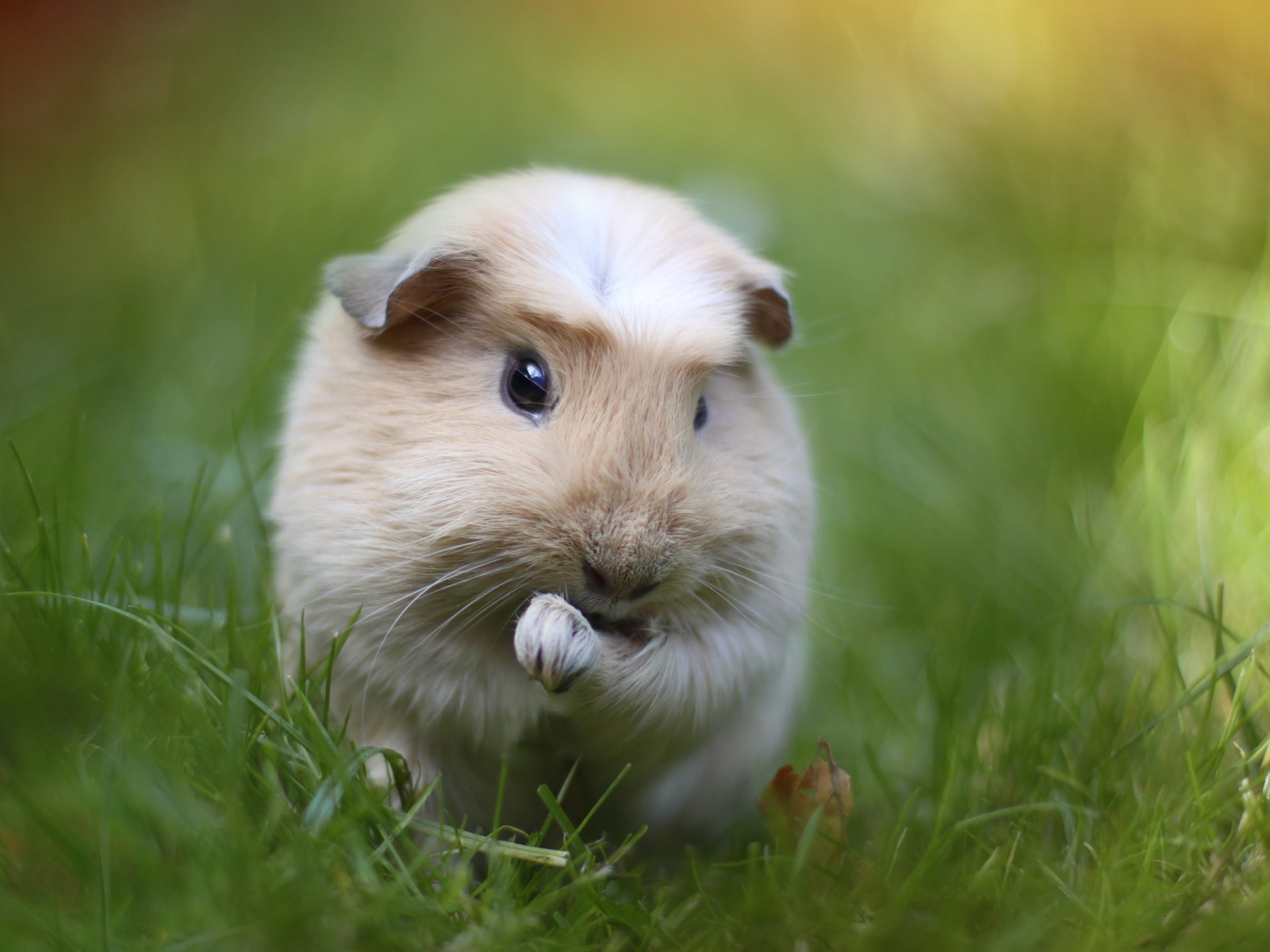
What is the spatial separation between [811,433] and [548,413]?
1.93 meters

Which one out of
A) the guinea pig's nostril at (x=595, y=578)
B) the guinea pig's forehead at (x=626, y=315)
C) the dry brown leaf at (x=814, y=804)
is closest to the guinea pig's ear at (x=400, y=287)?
the guinea pig's forehead at (x=626, y=315)

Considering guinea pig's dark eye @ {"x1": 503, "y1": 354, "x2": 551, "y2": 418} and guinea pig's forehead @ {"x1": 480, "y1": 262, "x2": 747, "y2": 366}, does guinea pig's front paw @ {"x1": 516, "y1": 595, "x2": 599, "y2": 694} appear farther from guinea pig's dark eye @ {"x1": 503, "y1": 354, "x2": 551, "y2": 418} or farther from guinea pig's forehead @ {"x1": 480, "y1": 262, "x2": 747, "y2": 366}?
guinea pig's forehead @ {"x1": 480, "y1": 262, "x2": 747, "y2": 366}

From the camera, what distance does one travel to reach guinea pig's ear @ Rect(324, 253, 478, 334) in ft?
8.20

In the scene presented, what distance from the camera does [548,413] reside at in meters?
2.45

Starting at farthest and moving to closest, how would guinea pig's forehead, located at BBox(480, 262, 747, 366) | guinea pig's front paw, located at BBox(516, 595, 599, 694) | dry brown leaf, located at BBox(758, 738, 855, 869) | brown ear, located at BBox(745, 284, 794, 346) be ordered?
brown ear, located at BBox(745, 284, 794, 346) < dry brown leaf, located at BBox(758, 738, 855, 869) < guinea pig's forehead, located at BBox(480, 262, 747, 366) < guinea pig's front paw, located at BBox(516, 595, 599, 694)

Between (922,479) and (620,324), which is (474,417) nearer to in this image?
(620,324)

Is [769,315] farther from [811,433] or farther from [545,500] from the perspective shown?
[811,433]

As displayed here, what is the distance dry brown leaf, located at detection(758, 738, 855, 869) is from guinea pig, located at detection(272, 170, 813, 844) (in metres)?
0.18

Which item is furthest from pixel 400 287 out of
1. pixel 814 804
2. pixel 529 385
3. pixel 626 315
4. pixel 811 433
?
pixel 811 433

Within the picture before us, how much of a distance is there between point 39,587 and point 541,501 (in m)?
1.49

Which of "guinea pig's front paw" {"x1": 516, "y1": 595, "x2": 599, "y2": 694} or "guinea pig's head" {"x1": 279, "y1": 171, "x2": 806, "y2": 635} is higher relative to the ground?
"guinea pig's head" {"x1": 279, "y1": 171, "x2": 806, "y2": 635}

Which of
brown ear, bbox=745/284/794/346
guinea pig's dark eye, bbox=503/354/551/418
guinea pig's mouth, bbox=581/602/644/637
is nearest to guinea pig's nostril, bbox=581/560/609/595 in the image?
guinea pig's mouth, bbox=581/602/644/637

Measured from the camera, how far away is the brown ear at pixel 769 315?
112 inches

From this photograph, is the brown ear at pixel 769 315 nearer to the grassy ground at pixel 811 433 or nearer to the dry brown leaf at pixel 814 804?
the grassy ground at pixel 811 433
